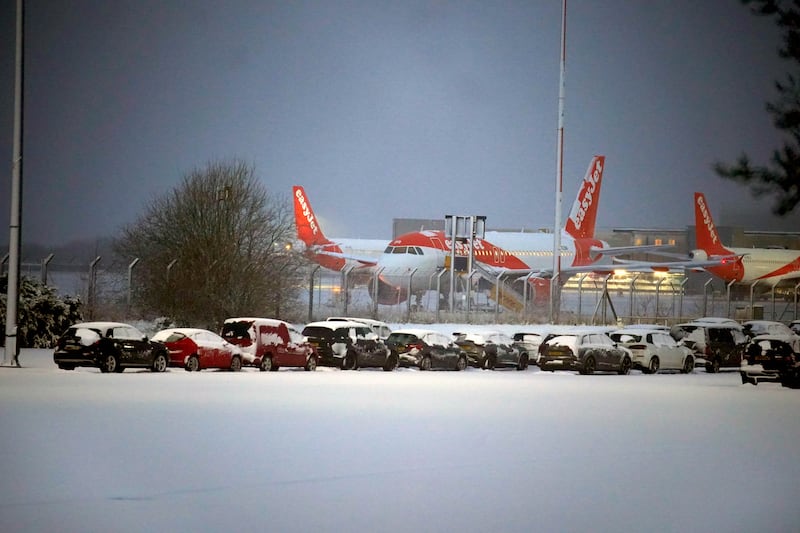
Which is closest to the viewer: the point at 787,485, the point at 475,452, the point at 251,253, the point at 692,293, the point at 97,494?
the point at 97,494

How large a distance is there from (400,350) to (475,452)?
22107 mm

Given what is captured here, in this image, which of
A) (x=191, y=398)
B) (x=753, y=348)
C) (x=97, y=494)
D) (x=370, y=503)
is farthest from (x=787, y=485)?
(x=753, y=348)

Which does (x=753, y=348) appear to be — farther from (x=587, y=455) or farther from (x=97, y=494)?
(x=97, y=494)

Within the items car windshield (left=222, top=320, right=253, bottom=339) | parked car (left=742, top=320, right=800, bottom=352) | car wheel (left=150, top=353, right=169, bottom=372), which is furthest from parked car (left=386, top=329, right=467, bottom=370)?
parked car (left=742, top=320, right=800, bottom=352)

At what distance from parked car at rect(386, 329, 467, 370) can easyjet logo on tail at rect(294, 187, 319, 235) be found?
38.4m

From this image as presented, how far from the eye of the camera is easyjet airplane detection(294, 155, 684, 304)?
60.0 metres

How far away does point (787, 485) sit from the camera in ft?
39.3

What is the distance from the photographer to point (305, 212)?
245 feet

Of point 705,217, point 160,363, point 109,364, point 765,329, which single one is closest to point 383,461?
point 109,364

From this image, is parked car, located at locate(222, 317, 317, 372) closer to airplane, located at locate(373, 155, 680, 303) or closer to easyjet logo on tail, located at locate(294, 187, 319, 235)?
airplane, located at locate(373, 155, 680, 303)

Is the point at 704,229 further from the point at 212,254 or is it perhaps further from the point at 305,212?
the point at 212,254

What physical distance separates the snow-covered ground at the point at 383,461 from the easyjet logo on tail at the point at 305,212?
1995 inches

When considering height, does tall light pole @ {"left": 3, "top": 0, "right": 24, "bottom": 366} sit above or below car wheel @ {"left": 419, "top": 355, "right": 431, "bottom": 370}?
above

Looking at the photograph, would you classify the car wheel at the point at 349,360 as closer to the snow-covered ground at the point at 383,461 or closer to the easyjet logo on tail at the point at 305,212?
the snow-covered ground at the point at 383,461
